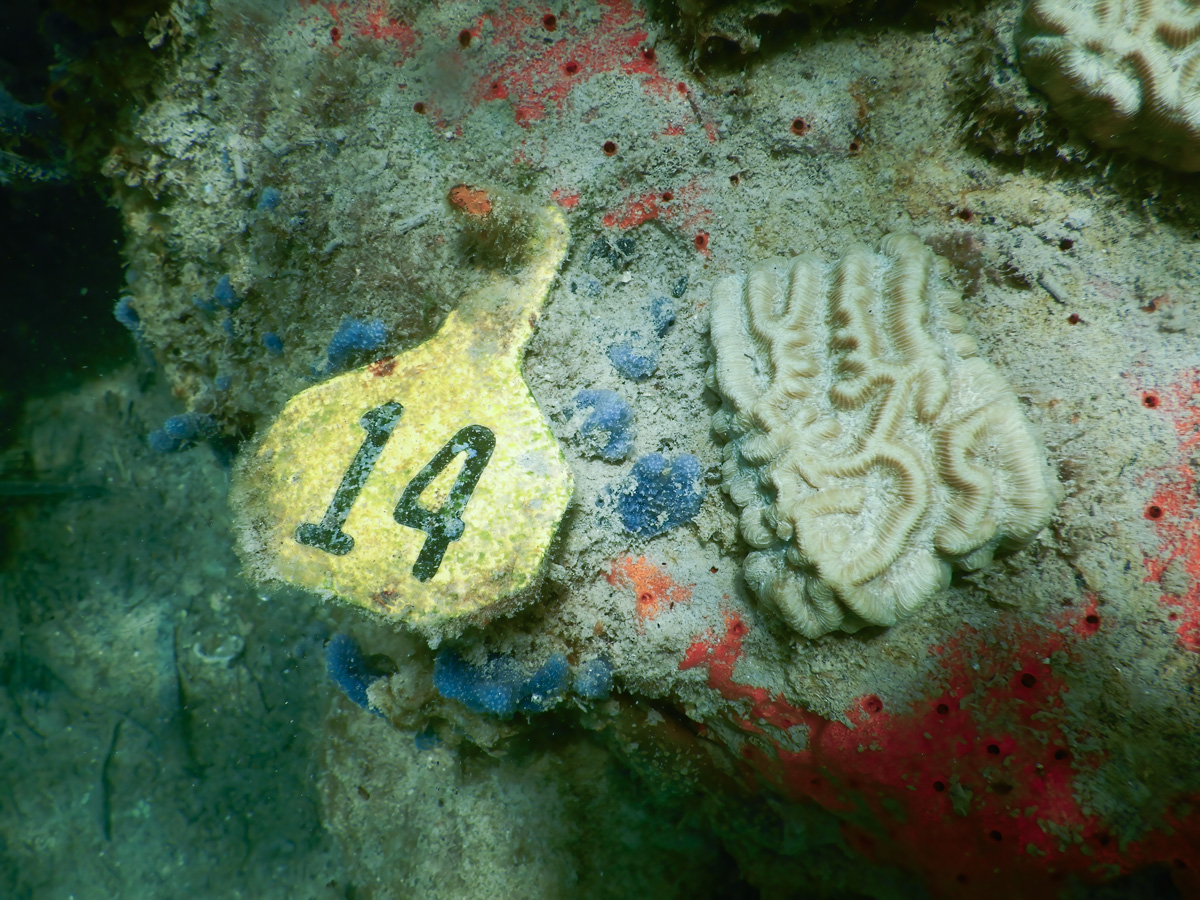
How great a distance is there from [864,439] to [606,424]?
941 millimetres

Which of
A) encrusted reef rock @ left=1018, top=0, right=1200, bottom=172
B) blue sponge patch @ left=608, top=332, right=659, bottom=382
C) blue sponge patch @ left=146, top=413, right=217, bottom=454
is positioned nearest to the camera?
encrusted reef rock @ left=1018, top=0, right=1200, bottom=172

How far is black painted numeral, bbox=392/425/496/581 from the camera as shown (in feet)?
6.57

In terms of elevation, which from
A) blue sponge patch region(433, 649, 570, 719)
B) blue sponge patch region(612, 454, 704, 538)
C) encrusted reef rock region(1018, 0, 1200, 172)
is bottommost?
blue sponge patch region(433, 649, 570, 719)

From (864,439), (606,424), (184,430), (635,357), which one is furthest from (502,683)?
(184,430)

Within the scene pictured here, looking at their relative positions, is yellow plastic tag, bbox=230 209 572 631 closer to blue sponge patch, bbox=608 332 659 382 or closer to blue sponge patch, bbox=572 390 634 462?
blue sponge patch, bbox=572 390 634 462

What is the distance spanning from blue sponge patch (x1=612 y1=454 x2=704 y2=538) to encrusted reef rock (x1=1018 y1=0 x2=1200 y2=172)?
5.90ft

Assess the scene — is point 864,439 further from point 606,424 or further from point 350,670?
point 350,670

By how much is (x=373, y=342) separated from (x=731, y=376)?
4.85 ft

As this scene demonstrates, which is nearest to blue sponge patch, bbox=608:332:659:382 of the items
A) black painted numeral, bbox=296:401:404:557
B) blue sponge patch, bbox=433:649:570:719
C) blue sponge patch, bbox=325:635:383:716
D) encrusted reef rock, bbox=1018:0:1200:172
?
black painted numeral, bbox=296:401:404:557

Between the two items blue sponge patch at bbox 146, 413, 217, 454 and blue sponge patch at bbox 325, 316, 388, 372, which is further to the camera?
blue sponge patch at bbox 146, 413, 217, 454

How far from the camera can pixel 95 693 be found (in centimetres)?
434

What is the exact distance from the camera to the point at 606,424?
7.11 feet

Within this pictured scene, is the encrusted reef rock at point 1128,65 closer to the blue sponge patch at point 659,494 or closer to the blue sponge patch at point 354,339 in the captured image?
the blue sponge patch at point 659,494

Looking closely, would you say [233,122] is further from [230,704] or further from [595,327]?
[230,704]
